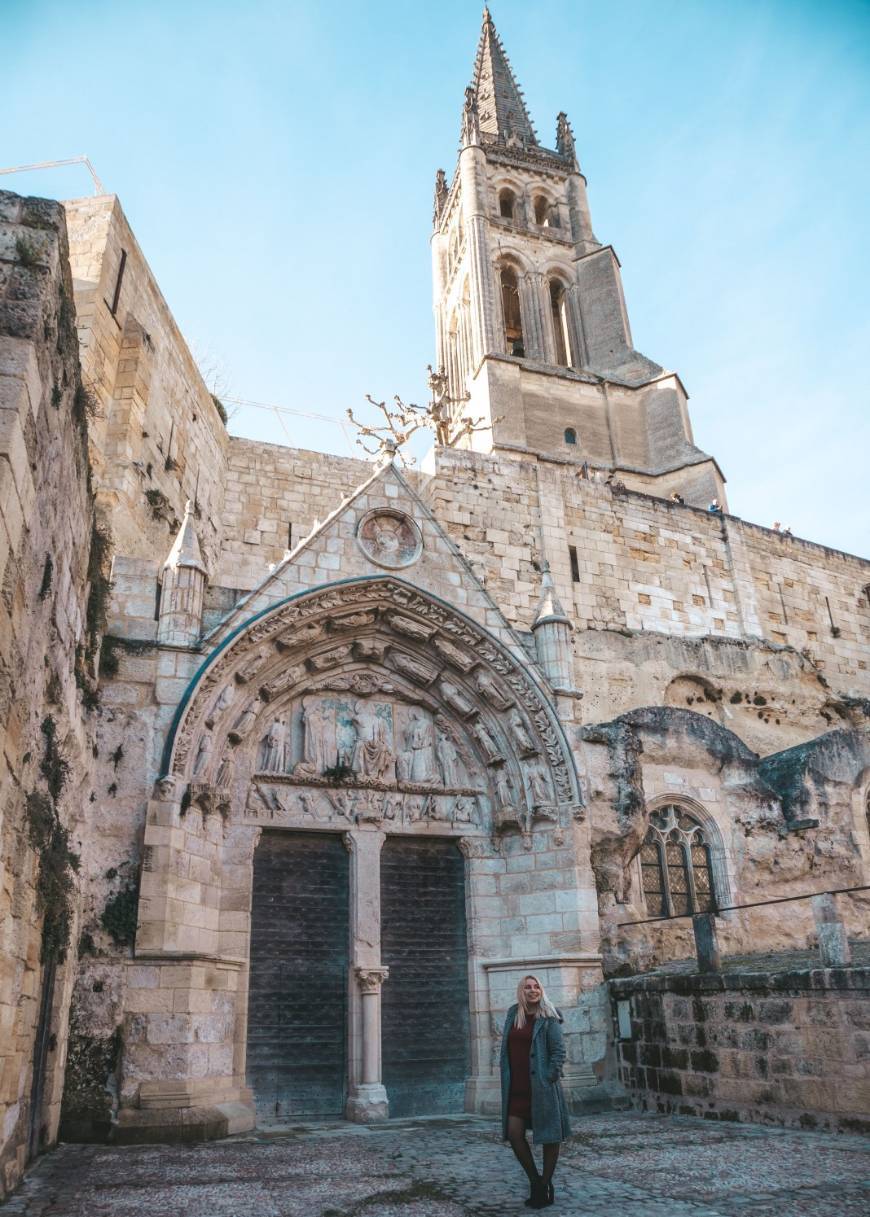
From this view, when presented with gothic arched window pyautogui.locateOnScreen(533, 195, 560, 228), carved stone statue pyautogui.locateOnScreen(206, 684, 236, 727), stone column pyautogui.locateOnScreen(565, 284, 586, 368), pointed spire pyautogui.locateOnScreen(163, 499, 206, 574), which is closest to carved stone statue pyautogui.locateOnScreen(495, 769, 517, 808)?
carved stone statue pyautogui.locateOnScreen(206, 684, 236, 727)

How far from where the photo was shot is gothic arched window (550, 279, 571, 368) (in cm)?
3938

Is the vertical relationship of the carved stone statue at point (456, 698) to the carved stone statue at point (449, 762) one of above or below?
above

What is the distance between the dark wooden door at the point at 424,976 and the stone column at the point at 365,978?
223 millimetres

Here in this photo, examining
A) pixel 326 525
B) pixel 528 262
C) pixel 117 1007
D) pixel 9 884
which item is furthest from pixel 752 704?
pixel 528 262

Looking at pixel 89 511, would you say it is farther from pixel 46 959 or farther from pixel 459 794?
pixel 459 794

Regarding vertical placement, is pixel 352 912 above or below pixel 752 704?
below

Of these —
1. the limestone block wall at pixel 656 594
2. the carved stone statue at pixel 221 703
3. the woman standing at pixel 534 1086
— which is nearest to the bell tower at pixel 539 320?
the limestone block wall at pixel 656 594

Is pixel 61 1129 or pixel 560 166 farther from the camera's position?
pixel 560 166

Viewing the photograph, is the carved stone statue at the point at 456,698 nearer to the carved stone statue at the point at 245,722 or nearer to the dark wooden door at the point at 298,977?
the dark wooden door at the point at 298,977

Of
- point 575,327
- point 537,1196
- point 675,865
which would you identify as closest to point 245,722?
point 537,1196

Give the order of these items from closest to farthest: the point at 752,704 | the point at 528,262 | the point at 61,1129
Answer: the point at 61,1129 < the point at 752,704 < the point at 528,262

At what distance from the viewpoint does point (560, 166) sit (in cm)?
4369

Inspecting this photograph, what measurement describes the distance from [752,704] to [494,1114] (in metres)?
11.9

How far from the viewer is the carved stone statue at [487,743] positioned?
10906 millimetres
